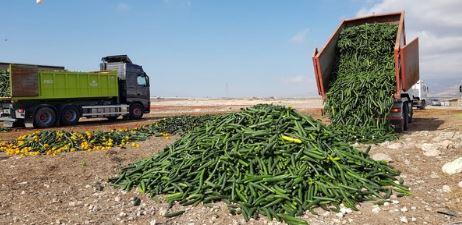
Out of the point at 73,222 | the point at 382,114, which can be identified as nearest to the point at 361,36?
the point at 382,114

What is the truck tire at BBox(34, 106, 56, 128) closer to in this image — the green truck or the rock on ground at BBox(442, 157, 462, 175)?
the green truck

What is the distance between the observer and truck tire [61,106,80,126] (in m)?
22.5

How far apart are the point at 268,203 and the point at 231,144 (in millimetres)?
1642

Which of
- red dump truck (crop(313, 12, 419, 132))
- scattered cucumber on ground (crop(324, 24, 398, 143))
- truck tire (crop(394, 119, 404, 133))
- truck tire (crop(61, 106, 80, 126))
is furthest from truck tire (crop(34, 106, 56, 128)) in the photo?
truck tire (crop(394, 119, 404, 133))

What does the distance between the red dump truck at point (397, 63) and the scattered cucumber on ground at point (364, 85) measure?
0.75 ft

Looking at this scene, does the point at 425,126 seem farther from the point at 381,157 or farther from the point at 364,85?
the point at 381,157

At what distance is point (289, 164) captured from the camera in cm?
727

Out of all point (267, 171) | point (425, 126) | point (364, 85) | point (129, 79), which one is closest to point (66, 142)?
point (267, 171)

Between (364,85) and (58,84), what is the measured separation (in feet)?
50.8

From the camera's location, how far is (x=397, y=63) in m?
12.8

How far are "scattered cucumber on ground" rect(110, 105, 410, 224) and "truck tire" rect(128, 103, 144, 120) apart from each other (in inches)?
697

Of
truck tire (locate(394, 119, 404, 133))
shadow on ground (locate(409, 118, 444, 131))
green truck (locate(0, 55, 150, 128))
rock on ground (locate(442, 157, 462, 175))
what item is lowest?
rock on ground (locate(442, 157, 462, 175))

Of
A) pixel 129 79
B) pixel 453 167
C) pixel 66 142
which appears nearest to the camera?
pixel 453 167

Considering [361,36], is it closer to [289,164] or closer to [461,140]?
[461,140]
